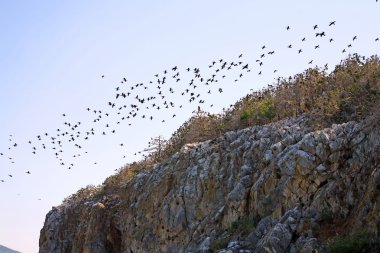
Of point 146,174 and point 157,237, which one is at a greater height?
point 146,174

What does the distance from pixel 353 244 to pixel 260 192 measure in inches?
327

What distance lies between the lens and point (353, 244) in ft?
55.1

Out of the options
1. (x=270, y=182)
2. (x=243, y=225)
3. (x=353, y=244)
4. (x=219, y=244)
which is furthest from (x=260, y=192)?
(x=353, y=244)

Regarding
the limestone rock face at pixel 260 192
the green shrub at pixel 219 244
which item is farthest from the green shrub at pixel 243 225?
the green shrub at pixel 219 244

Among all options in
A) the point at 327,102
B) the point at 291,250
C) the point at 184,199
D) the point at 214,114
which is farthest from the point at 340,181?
the point at 214,114

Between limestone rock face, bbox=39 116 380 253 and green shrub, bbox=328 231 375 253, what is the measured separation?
21.1 inches

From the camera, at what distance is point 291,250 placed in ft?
63.8

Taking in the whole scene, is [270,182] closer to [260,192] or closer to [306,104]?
[260,192]

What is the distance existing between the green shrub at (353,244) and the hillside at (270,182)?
36 millimetres

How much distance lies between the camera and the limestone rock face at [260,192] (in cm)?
2011

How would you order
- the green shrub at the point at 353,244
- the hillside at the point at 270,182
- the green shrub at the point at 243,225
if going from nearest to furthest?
1. the green shrub at the point at 353,244
2. the hillside at the point at 270,182
3. the green shrub at the point at 243,225

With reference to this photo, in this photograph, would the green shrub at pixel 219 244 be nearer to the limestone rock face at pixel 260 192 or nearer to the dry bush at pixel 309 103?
the limestone rock face at pixel 260 192

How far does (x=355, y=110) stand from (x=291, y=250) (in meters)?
10.4

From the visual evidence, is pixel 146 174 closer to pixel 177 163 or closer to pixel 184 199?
pixel 177 163
